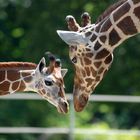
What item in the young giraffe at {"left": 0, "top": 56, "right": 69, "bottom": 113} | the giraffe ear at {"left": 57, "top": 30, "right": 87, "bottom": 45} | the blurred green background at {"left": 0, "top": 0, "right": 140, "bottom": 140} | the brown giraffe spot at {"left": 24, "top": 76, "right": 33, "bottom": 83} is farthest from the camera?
the blurred green background at {"left": 0, "top": 0, "right": 140, "bottom": 140}

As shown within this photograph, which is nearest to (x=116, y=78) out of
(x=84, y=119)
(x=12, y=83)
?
(x=84, y=119)

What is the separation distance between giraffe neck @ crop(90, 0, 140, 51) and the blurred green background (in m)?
8.09

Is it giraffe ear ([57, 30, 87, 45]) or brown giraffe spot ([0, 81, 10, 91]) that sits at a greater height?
giraffe ear ([57, 30, 87, 45])

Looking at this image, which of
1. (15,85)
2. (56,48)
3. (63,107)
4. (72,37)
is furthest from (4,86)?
(56,48)

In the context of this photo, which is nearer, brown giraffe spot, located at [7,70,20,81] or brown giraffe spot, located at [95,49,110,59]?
brown giraffe spot, located at [95,49,110,59]

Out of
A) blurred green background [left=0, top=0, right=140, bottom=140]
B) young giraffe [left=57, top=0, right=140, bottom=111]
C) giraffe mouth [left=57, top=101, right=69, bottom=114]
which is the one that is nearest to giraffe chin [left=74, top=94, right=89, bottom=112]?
young giraffe [left=57, top=0, right=140, bottom=111]

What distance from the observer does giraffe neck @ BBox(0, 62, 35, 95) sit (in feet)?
17.1

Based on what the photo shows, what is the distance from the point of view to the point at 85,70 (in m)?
5.13

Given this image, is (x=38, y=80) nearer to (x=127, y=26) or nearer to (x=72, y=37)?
(x=72, y=37)

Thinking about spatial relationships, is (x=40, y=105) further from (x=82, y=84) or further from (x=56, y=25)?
Answer: (x=82, y=84)

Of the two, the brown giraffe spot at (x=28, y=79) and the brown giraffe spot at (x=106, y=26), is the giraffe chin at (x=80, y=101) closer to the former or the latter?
the brown giraffe spot at (x=28, y=79)

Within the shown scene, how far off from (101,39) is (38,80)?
471 mm

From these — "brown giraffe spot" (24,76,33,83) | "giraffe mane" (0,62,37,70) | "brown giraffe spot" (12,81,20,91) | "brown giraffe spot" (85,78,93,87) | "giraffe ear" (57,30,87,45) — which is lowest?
"brown giraffe spot" (85,78,93,87)

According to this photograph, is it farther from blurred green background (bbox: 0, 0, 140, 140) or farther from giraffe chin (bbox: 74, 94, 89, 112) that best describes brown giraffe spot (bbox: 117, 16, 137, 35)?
blurred green background (bbox: 0, 0, 140, 140)
